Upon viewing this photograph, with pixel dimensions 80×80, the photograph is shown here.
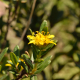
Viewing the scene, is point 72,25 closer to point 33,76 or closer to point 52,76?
point 52,76

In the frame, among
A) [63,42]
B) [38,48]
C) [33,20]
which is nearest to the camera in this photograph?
[38,48]

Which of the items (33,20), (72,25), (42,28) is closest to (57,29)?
(72,25)

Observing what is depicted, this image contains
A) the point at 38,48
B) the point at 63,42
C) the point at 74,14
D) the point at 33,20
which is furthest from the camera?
the point at 63,42

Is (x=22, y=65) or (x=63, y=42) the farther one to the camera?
(x=63, y=42)

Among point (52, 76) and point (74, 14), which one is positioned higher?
point (74, 14)

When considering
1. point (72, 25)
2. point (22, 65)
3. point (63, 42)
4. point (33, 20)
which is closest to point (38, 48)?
point (22, 65)

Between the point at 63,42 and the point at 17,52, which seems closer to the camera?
the point at 17,52

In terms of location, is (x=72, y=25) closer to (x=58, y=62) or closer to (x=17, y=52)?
(x=58, y=62)

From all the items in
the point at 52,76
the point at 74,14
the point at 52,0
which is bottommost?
the point at 52,76

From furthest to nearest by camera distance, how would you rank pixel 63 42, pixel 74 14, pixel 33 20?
pixel 63 42 → pixel 74 14 → pixel 33 20

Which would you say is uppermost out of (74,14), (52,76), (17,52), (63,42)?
(74,14)
